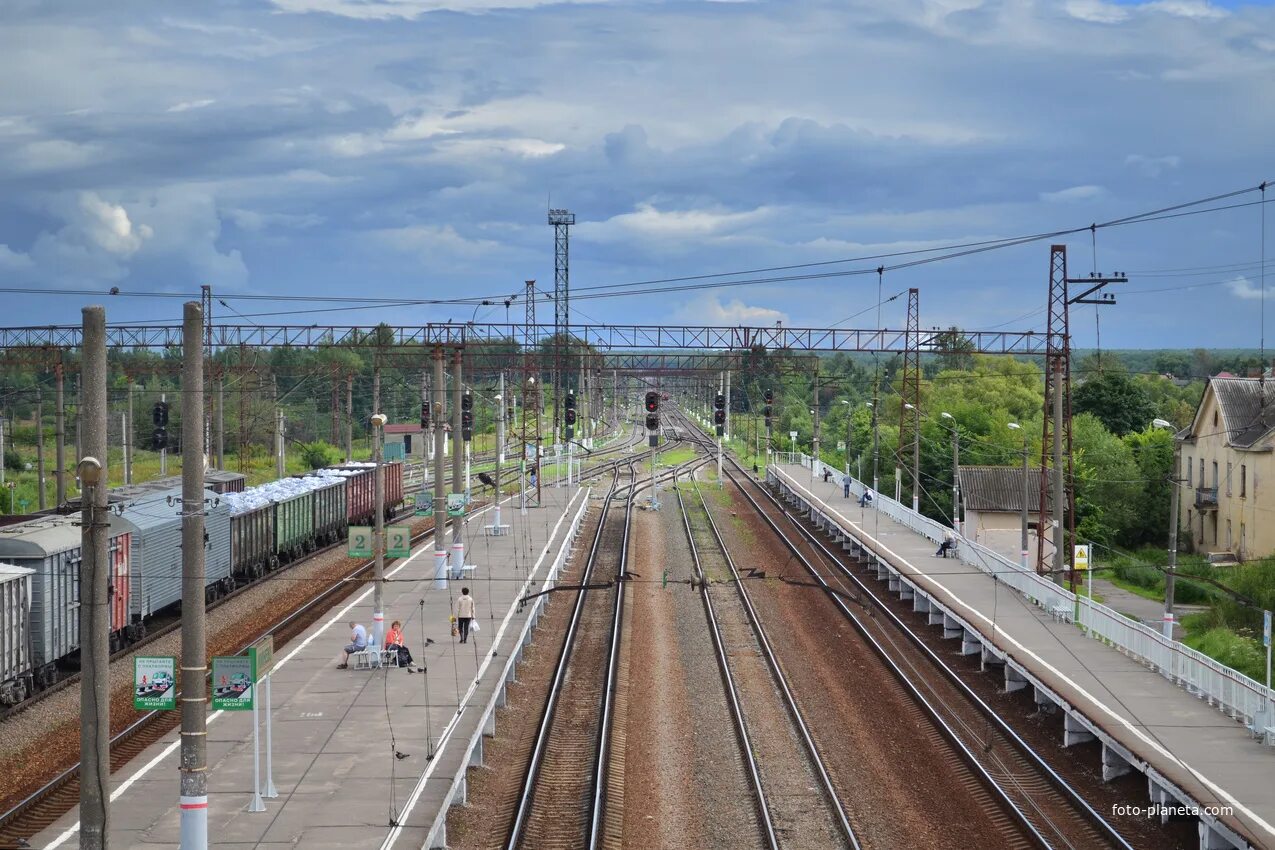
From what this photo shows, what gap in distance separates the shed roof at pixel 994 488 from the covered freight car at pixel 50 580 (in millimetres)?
38659

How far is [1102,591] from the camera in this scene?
4491 cm

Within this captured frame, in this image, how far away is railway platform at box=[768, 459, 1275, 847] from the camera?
1739 cm

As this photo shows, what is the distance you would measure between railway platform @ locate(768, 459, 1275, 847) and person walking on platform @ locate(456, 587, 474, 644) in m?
10.9

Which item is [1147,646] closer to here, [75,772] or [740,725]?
[740,725]

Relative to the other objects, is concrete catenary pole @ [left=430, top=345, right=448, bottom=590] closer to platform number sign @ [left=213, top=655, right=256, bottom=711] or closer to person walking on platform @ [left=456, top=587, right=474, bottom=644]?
person walking on platform @ [left=456, top=587, right=474, bottom=644]

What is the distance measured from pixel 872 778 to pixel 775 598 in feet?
60.2

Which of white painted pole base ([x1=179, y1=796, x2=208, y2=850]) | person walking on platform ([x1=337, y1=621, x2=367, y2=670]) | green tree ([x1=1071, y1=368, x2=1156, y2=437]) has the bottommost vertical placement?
person walking on platform ([x1=337, y1=621, x2=367, y2=670])

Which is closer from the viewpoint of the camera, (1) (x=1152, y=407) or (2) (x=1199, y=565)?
(2) (x=1199, y=565)

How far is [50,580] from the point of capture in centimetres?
2417

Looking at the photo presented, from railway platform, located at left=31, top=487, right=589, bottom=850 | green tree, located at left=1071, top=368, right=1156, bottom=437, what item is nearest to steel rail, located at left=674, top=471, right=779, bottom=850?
railway platform, located at left=31, top=487, right=589, bottom=850

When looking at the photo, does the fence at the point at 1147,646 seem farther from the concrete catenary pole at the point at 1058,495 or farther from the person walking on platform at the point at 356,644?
the person walking on platform at the point at 356,644

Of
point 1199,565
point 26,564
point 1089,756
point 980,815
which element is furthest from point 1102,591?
point 26,564

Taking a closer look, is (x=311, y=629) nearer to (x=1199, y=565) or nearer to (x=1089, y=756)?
(x=1089, y=756)

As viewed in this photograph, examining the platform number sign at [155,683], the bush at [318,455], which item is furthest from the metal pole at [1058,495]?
the bush at [318,455]
